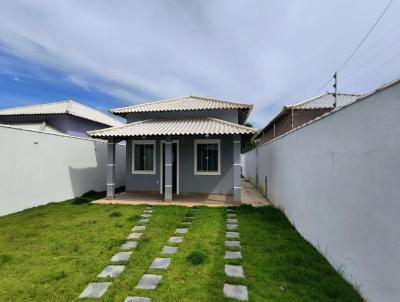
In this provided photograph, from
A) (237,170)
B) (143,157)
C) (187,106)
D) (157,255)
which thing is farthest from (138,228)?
(187,106)

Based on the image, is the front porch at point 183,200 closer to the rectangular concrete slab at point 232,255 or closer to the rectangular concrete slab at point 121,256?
the rectangular concrete slab at point 232,255

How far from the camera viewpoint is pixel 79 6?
912cm

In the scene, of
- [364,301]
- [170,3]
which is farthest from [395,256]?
[170,3]

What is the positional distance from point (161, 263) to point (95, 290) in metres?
1.37

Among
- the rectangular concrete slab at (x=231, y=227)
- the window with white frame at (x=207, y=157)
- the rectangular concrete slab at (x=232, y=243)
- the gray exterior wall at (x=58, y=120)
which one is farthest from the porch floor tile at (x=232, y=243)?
the gray exterior wall at (x=58, y=120)

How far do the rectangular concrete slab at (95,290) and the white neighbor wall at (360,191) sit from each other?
386 cm

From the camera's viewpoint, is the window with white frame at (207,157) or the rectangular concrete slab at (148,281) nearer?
the rectangular concrete slab at (148,281)

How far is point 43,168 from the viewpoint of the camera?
10.5 meters

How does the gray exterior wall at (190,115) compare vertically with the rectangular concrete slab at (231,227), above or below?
above

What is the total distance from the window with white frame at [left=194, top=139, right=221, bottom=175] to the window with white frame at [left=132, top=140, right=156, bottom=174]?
7.75 ft

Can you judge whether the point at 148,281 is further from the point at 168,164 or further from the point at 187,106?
the point at 187,106

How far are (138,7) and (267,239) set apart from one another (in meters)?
9.17

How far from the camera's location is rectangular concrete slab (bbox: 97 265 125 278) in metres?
4.45

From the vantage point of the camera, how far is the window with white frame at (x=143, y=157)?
527 inches
